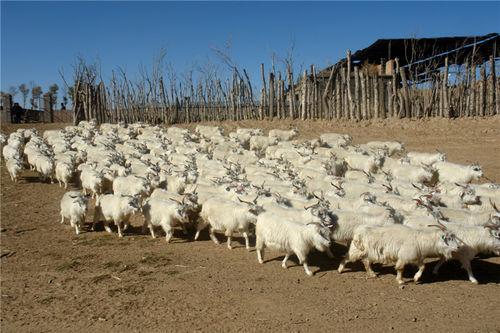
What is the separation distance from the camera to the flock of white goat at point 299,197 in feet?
24.3

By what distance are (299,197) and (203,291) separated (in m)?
3.22

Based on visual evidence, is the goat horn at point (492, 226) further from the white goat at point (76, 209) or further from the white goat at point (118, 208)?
the white goat at point (76, 209)

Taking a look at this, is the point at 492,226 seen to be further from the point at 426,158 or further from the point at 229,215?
the point at 426,158

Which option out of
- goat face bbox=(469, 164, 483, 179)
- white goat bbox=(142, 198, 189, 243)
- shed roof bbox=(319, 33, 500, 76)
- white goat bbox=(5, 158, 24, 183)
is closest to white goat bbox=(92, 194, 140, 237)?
white goat bbox=(142, 198, 189, 243)

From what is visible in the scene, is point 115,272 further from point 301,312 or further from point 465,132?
point 465,132

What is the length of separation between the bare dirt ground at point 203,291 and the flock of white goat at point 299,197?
1.12ft

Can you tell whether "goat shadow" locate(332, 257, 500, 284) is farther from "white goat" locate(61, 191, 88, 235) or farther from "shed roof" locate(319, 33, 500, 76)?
"shed roof" locate(319, 33, 500, 76)

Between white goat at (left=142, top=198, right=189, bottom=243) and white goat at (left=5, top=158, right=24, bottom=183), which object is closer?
white goat at (left=142, top=198, right=189, bottom=243)

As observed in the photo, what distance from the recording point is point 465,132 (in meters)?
19.8

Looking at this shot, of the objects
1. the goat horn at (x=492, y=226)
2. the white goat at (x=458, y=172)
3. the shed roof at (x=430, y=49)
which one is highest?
the shed roof at (x=430, y=49)

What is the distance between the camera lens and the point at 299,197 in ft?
32.3

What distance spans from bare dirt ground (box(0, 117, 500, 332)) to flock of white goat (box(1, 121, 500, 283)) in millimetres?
340

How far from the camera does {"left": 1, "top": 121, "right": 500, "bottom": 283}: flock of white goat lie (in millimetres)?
7406

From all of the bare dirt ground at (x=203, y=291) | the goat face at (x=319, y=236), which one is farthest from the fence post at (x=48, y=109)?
the goat face at (x=319, y=236)
